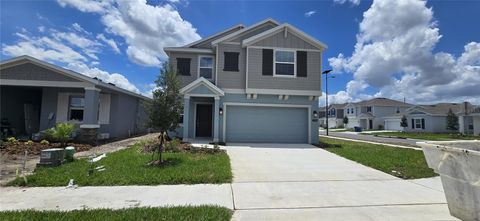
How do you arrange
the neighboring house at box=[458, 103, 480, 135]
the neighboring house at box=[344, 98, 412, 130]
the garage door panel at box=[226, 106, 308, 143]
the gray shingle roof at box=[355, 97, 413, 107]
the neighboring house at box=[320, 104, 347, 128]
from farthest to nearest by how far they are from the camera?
the neighboring house at box=[320, 104, 347, 128] → the gray shingle roof at box=[355, 97, 413, 107] → the neighboring house at box=[344, 98, 412, 130] → the neighboring house at box=[458, 103, 480, 135] → the garage door panel at box=[226, 106, 308, 143]

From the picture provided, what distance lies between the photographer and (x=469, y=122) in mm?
32625

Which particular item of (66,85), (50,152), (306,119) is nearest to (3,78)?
(66,85)

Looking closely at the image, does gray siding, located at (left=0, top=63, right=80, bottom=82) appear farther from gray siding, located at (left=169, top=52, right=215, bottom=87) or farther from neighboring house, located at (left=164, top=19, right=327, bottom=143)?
neighboring house, located at (left=164, top=19, right=327, bottom=143)

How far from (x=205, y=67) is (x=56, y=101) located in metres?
8.42

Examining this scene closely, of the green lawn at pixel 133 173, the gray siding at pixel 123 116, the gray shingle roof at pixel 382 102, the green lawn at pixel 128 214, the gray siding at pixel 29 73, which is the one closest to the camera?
the green lawn at pixel 128 214

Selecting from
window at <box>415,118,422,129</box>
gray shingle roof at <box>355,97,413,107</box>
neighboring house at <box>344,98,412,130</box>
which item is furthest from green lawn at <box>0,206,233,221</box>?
gray shingle roof at <box>355,97,413,107</box>

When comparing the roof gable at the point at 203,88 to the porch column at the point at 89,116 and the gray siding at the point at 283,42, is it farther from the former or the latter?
the porch column at the point at 89,116

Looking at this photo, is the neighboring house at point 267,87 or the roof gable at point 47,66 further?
the neighboring house at point 267,87

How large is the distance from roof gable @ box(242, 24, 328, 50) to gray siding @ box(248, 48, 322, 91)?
43cm

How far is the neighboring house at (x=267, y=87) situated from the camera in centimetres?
1396

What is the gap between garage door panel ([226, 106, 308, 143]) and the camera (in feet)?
46.5

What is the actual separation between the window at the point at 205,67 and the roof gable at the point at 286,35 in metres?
2.60

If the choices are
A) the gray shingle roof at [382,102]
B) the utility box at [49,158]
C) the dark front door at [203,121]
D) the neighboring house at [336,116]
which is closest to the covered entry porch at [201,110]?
the dark front door at [203,121]

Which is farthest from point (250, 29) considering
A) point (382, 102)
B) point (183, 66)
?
point (382, 102)
